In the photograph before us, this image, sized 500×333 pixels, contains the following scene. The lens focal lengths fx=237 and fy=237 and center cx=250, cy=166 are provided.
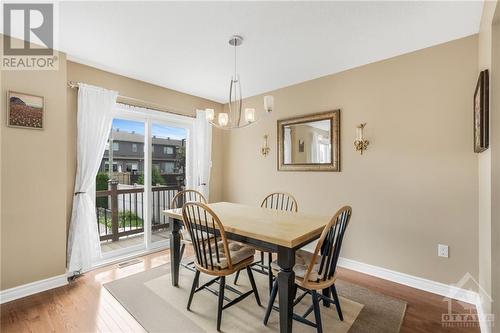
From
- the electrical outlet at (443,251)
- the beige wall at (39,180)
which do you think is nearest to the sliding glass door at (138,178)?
the beige wall at (39,180)

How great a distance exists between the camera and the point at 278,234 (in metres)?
1.72

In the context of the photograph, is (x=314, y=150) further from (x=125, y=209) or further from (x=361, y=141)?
(x=125, y=209)

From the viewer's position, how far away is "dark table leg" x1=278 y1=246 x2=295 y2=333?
1583 millimetres

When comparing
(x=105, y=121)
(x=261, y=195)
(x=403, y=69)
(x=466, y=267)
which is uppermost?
(x=403, y=69)

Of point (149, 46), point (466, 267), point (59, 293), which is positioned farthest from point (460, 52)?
point (59, 293)

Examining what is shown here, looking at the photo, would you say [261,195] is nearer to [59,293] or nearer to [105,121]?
[105,121]

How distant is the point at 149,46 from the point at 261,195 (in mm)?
2633

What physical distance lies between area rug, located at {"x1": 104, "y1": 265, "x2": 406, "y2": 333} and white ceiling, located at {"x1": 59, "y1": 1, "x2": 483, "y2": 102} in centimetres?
254

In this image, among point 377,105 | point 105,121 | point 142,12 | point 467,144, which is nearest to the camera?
point 142,12

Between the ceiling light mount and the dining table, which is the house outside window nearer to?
the dining table

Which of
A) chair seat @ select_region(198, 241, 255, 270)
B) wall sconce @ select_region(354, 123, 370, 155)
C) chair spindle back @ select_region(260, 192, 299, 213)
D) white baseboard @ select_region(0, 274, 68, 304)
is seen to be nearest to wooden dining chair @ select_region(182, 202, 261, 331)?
chair seat @ select_region(198, 241, 255, 270)

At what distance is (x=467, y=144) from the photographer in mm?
2264

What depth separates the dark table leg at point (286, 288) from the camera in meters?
1.58

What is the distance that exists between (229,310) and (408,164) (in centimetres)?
236
